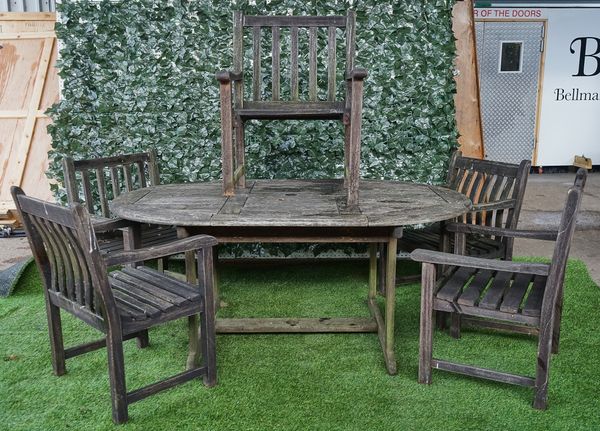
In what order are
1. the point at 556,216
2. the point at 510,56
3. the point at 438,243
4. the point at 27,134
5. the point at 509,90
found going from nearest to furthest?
1. the point at 438,243
2. the point at 27,134
3. the point at 556,216
4. the point at 510,56
5. the point at 509,90

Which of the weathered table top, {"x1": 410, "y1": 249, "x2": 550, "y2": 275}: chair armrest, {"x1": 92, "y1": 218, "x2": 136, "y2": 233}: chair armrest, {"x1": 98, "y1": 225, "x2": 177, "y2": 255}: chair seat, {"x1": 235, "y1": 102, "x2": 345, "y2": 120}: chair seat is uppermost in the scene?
{"x1": 235, "y1": 102, "x2": 345, "y2": 120}: chair seat

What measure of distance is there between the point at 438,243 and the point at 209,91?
6.17 feet

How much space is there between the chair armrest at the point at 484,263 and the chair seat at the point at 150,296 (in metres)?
0.90

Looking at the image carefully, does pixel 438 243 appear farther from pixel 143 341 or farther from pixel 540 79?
pixel 540 79

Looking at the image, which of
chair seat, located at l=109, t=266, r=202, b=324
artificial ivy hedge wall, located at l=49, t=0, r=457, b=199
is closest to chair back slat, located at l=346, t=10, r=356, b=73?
artificial ivy hedge wall, located at l=49, t=0, r=457, b=199

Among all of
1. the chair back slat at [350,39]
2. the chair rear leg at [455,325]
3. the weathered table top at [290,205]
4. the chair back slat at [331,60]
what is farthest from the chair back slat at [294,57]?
the chair rear leg at [455,325]

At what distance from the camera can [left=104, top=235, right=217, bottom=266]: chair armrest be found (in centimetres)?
196

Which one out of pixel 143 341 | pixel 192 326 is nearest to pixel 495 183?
pixel 192 326

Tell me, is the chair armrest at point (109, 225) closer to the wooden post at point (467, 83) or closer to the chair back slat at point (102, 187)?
the chair back slat at point (102, 187)

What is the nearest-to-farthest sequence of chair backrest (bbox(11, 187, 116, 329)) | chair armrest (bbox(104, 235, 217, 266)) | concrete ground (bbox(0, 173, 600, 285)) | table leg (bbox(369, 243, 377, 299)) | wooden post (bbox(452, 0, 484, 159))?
chair backrest (bbox(11, 187, 116, 329)) → chair armrest (bbox(104, 235, 217, 266)) → table leg (bbox(369, 243, 377, 299)) → wooden post (bbox(452, 0, 484, 159)) → concrete ground (bbox(0, 173, 600, 285))

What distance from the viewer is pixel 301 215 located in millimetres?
2307

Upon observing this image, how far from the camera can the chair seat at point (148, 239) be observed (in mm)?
2959

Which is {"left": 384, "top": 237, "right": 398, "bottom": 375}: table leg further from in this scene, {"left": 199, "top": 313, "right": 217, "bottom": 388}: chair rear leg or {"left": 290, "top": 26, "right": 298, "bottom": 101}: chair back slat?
{"left": 290, "top": 26, "right": 298, "bottom": 101}: chair back slat

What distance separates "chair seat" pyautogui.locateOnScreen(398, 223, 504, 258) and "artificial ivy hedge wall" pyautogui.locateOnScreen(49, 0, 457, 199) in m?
0.81
